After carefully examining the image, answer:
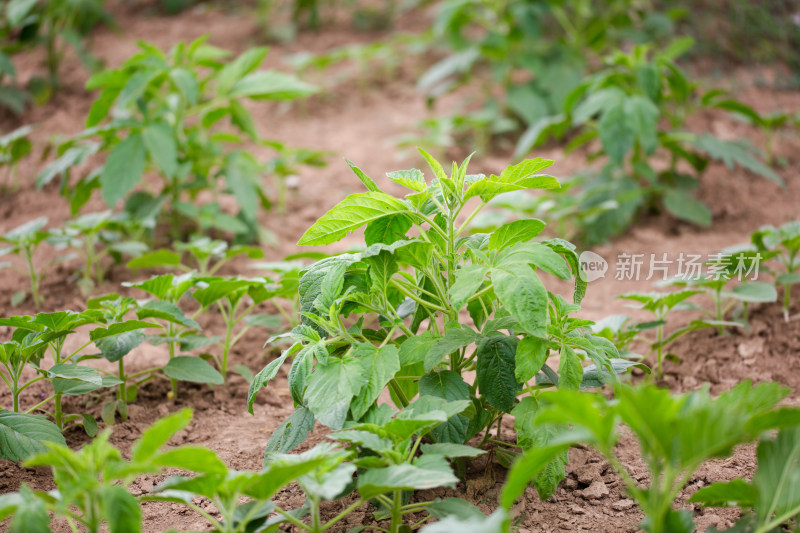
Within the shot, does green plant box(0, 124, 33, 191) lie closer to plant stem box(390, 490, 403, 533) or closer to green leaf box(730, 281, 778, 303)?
plant stem box(390, 490, 403, 533)

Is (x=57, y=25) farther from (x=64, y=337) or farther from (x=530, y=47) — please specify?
(x=64, y=337)

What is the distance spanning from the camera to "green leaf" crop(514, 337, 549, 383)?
145 cm

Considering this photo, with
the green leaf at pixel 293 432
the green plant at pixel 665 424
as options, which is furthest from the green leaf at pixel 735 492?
the green leaf at pixel 293 432

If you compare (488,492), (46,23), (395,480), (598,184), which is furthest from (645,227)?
(46,23)

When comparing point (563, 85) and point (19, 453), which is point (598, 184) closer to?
point (563, 85)

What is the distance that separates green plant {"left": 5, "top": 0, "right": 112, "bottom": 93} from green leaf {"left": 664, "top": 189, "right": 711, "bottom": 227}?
3534 mm

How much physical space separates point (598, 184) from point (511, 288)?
220 centimetres

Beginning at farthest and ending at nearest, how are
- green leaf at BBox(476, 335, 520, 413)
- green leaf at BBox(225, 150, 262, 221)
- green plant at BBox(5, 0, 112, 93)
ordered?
green plant at BBox(5, 0, 112, 93) → green leaf at BBox(225, 150, 262, 221) → green leaf at BBox(476, 335, 520, 413)

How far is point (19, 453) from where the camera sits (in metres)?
1.58

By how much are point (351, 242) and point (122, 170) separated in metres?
1.01

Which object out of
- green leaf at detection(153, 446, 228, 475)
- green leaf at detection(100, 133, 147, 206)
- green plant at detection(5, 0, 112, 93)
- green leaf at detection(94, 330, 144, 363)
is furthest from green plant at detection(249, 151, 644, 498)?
green plant at detection(5, 0, 112, 93)

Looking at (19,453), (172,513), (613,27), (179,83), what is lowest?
(172,513)

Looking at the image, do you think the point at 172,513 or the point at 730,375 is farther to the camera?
the point at 730,375

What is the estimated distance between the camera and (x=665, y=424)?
3.52 ft
